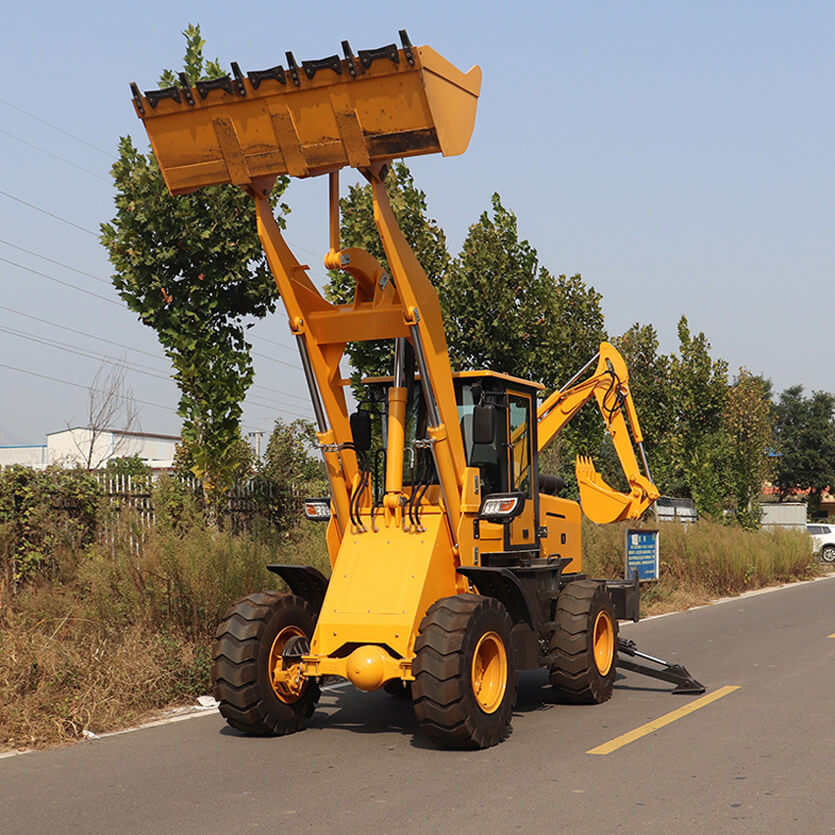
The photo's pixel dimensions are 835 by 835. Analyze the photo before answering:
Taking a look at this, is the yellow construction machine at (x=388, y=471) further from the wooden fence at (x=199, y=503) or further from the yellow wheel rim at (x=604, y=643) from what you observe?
the wooden fence at (x=199, y=503)

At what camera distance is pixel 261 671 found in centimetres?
842

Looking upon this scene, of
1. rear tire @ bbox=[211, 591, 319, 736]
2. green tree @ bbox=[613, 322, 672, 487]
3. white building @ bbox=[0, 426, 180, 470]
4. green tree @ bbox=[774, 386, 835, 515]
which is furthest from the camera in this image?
green tree @ bbox=[774, 386, 835, 515]

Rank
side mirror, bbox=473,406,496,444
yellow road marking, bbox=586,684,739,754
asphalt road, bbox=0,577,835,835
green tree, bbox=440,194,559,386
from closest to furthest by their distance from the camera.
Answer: asphalt road, bbox=0,577,835,835 < yellow road marking, bbox=586,684,739,754 < side mirror, bbox=473,406,496,444 < green tree, bbox=440,194,559,386

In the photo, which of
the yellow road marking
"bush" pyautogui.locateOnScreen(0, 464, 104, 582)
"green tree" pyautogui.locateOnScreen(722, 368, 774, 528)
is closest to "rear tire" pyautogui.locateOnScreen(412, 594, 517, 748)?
the yellow road marking

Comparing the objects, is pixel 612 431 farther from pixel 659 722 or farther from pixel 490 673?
pixel 490 673

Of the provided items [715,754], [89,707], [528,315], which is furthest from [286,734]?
[528,315]

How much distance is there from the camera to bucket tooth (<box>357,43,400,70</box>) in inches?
315

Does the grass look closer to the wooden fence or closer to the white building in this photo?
the wooden fence

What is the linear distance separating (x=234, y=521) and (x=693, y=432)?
18.4 metres

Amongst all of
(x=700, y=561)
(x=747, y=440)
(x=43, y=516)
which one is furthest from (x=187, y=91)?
(x=747, y=440)

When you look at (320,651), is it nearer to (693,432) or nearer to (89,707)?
(89,707)

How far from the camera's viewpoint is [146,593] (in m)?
10.9

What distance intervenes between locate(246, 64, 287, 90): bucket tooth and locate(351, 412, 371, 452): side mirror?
2972mm

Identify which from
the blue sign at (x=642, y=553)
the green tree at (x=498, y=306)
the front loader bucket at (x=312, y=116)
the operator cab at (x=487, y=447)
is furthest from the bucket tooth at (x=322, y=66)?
the green tree at (x=498, y=306)
